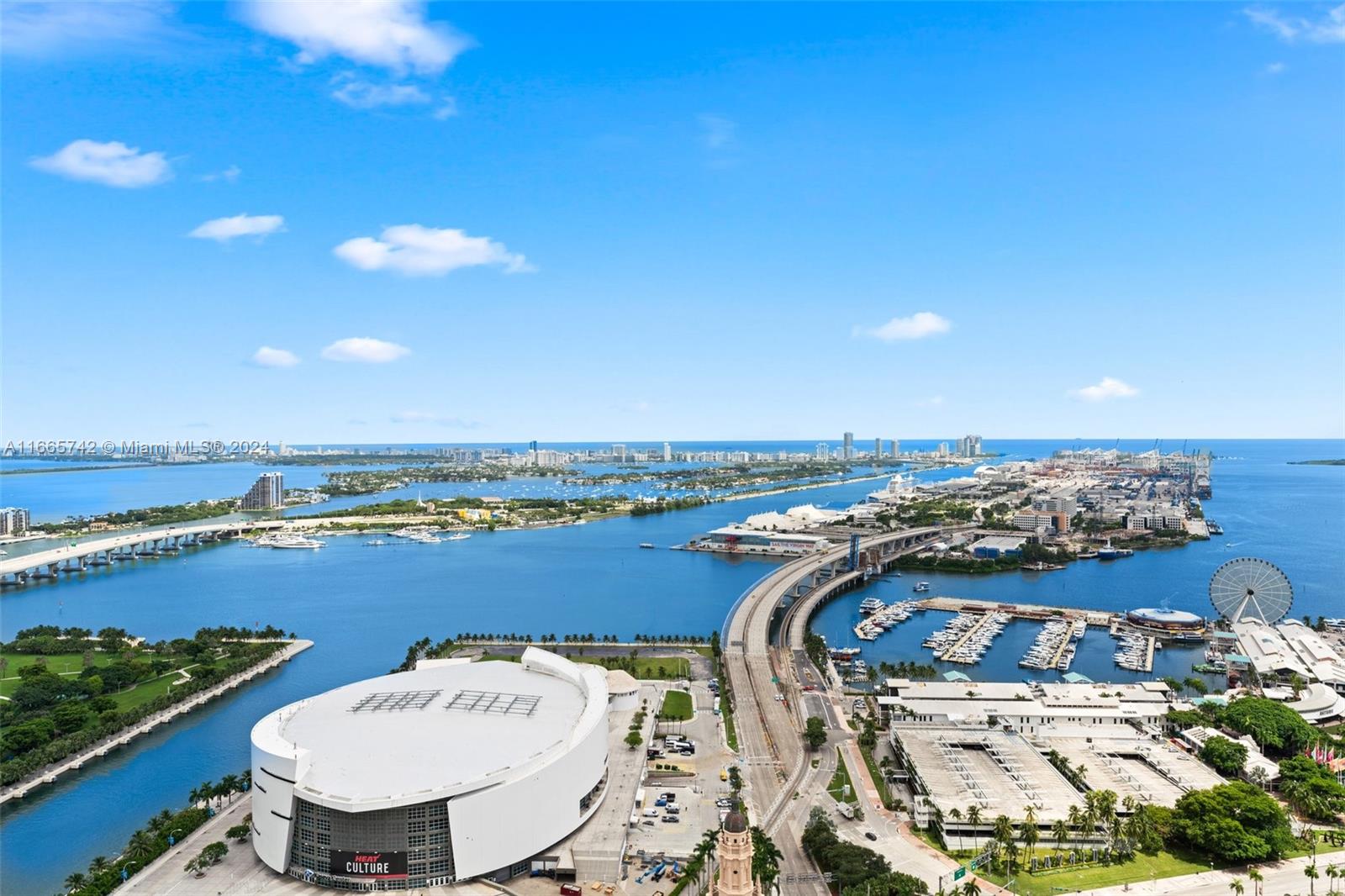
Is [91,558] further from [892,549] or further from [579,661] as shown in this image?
[892,549]

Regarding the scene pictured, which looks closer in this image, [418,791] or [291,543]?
[418,791]

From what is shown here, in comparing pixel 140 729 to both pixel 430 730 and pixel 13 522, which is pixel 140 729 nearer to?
pixel 430 730

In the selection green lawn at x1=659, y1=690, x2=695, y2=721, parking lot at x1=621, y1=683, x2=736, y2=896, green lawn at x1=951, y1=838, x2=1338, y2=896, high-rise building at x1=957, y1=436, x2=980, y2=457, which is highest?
high-rise building at x1=957, y1=436, x2=980, y2=457

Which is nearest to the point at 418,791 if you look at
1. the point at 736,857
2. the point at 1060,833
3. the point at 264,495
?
the point at 736,857

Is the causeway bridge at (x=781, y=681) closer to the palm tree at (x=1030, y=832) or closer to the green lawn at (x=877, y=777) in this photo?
the green lawn at (x=877, y=777)

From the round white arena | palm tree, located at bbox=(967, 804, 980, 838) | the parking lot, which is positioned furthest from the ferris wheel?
the round white arena

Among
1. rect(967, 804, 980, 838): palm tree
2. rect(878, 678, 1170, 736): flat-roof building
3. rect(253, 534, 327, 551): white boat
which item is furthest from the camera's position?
rect(253, 534, 327, 551): white boat

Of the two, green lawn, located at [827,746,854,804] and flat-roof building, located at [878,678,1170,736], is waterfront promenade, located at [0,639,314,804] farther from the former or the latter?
flat-roof building, located at [878,678,1170,736]
